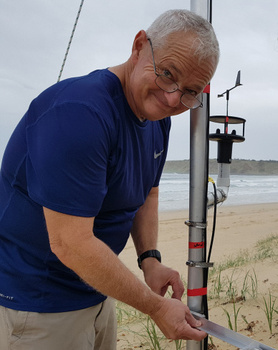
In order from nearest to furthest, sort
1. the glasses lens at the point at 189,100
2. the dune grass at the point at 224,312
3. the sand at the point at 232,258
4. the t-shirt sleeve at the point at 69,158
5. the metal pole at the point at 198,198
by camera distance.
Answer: the t-shirt sleeve at the point at 69,158 → the glasses lens at the point at 189,100 → the metal pole at the point at 198,198 → the dune grass at the point at 224,312 → the sand at the point at 232,258

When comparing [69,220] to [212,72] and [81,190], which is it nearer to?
[81,190]

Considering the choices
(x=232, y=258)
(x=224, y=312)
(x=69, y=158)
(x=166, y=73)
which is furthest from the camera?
(x=232, y=258)

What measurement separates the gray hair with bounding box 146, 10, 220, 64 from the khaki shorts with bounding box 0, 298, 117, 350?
3.94 feet

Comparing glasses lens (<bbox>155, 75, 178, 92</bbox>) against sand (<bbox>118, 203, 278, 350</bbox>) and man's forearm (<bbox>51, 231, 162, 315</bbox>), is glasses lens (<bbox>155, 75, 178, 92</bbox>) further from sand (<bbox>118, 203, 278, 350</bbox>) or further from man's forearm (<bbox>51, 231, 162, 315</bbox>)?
sand (<bbox>118, 203, 278, 350</bbox>)

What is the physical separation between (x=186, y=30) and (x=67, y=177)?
0.72 meters

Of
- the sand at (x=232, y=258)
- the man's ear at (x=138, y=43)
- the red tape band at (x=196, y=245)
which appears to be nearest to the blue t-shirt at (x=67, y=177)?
the man's ear at (x=138, y=43)

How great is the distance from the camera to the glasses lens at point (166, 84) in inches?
56.3

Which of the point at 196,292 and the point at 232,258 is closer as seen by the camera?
the point at 196,292

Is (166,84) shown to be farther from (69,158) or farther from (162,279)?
(162,279)

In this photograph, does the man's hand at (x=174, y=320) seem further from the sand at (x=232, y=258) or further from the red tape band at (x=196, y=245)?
the sand at (x=232, y=258)

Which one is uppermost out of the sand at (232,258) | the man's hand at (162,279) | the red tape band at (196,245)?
the red tape band at (196,245)

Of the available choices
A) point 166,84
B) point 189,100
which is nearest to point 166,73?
point 166,84

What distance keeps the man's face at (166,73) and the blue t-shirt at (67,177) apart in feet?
0.23

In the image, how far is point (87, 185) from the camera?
1236mm
